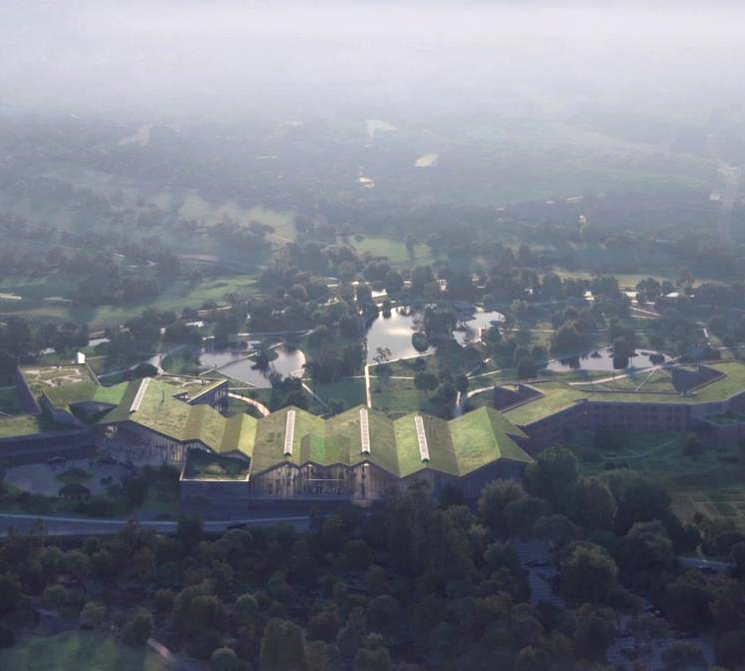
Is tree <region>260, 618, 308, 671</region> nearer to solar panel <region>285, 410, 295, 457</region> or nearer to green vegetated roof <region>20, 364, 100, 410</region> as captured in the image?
solar panel <region>285, 410, 295, 457</region>

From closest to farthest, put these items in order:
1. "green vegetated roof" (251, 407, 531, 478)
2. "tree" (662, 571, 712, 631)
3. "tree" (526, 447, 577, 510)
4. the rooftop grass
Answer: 1. "tree" (662, 571, 712, 631)
2. "tree" (526, 447, 577, 510)
3. the rooftop grass
4. "green vegetated roof" (251, 407, 531, 478)

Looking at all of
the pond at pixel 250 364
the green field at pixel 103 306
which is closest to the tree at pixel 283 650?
the pond at pixel 250 364

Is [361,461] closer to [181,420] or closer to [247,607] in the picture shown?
[181,420]

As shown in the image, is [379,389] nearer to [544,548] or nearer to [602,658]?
[544,548]

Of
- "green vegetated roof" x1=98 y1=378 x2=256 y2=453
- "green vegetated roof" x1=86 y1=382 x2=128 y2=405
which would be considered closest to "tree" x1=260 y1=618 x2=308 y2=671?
"green vegetated roof" x1=98 y1=378 x2=256 y2=453

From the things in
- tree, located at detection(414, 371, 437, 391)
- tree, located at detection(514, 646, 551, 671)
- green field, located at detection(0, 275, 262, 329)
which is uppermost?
tree, located at detection(514, 646, 551, 671)

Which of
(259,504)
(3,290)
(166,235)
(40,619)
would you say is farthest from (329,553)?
(166,235)
